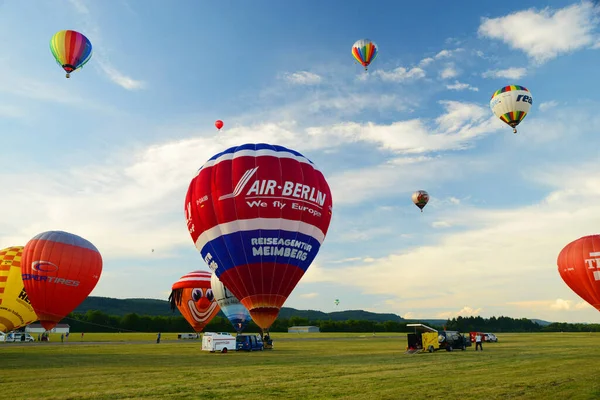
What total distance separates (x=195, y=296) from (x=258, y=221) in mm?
32039

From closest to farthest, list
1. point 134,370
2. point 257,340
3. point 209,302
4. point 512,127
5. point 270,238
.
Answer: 1. point 134,370
2. point 270,238
3. point 257,340
4. point 512,127
5. point 209,302

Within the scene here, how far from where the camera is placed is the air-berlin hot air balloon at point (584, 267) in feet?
156

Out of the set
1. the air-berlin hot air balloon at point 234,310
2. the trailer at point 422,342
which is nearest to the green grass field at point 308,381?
the trailer at point 422,342

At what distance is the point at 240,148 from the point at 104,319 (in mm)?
96899

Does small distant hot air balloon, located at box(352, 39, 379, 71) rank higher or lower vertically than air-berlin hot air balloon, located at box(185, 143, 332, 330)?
higher

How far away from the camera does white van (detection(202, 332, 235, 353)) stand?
35.9 m

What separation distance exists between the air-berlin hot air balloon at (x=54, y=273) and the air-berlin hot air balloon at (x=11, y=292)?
364cm

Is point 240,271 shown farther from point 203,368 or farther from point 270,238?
point 203,368

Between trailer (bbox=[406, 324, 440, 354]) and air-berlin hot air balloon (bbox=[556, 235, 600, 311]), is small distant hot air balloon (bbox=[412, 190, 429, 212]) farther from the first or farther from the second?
trailer (bbox=[406, 324, 440, 354])

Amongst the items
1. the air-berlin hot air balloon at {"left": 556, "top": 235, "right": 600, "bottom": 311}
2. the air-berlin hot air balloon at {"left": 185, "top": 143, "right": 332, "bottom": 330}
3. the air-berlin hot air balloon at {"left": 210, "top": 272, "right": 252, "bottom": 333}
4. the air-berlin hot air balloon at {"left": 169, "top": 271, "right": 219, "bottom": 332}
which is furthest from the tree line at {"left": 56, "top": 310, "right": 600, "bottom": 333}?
the air-berlin hot air balloon at {"left": 185, "top": 143, "right": 332, "bottom": 330}

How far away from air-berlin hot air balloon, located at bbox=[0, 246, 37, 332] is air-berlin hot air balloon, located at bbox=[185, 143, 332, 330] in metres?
23.4

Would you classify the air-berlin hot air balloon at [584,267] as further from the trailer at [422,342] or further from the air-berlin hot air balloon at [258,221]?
the air-berlin hot air balloon at [258,221]

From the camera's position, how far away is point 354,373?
2008cm

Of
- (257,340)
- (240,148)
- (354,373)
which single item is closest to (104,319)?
(257,340)
